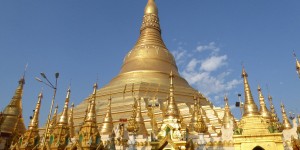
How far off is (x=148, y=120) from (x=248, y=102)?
461 inches

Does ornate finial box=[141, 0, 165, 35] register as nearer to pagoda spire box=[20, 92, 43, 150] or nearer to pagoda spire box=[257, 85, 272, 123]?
pagoda spire box=[257, 85, 272, 123]

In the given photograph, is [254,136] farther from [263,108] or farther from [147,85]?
[147,85]

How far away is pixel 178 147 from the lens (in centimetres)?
1034

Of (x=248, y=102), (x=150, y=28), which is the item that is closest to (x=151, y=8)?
(x=150, y=28)

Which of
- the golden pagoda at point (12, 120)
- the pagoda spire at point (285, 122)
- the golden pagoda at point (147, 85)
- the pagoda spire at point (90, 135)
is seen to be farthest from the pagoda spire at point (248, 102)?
the golden pagoda at point (12, 120)

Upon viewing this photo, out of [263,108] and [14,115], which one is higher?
[263,108]

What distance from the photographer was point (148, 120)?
81.0ft

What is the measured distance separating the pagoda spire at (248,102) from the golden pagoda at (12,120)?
16.3 meters

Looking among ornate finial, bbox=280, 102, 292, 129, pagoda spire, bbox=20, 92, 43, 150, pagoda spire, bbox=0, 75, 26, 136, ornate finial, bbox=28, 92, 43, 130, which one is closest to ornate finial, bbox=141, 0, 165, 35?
pagoda spire, bbox=0, 75, 26, 136

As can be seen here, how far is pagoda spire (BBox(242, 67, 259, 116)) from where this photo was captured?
14418mm

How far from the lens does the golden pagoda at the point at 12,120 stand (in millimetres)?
21000

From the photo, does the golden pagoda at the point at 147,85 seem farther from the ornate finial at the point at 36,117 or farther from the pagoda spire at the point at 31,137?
the pagoda spire at the point at 31,137

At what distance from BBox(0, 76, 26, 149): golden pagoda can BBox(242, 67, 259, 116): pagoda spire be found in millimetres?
16295

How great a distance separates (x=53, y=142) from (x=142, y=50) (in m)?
26.0
